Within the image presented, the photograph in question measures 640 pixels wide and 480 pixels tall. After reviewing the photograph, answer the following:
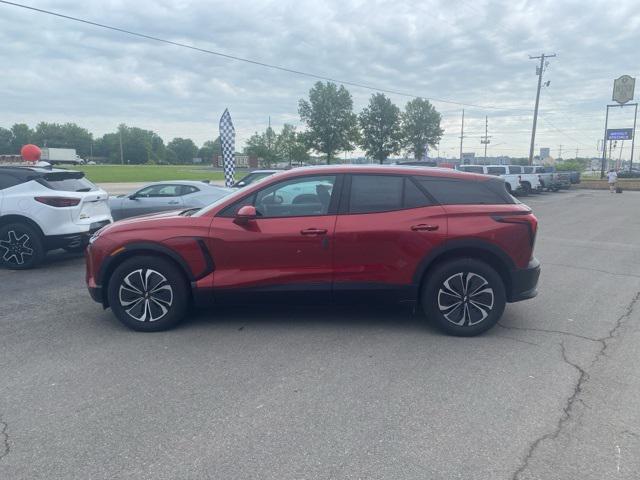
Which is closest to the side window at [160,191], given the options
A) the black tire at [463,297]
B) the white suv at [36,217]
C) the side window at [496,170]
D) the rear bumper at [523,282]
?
the white suv at [36,217]

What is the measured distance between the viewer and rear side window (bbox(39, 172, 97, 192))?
8.52 meters

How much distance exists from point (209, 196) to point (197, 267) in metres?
7.54

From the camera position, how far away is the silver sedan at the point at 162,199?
473 inches

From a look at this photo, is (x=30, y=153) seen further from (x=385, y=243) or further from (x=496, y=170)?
(x=496, y=170)

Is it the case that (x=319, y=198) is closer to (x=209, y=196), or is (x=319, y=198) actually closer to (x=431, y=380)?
(x=431, y=380)

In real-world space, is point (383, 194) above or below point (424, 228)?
above

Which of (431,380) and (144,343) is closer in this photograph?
(431,380)

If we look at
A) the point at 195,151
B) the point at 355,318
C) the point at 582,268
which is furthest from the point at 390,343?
the point at 195,151

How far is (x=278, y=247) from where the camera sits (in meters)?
5.04

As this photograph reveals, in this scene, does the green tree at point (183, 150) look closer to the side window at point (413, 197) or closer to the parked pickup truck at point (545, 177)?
the parked pickup truck at point (545, 177)

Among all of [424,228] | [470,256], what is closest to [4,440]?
[424,228]

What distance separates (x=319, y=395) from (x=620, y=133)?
70.3 metres

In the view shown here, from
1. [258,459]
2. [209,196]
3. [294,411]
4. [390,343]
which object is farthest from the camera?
[209,196]

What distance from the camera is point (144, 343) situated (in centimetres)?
493
